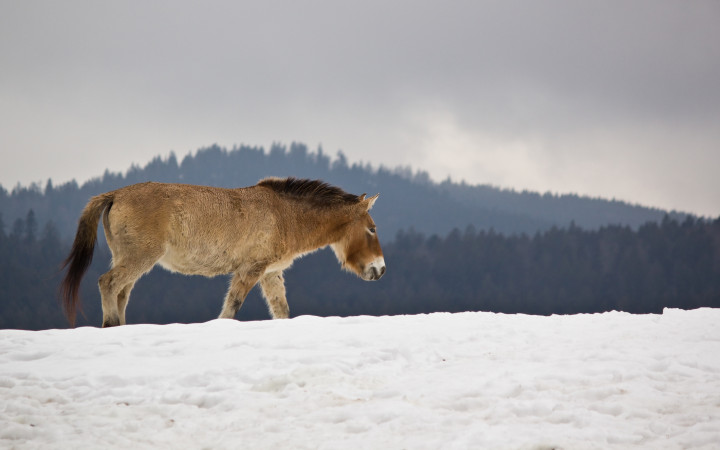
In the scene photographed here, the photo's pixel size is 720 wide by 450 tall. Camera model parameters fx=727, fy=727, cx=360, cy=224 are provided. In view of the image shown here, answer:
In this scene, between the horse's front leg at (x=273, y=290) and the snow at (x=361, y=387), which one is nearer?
the snow at (x=361, y=387)

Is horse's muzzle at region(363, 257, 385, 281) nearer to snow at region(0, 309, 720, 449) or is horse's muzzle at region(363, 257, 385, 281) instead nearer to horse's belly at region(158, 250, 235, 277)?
horse's belly at region(158, 250, 235, 277)

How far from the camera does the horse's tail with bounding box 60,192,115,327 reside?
12.4m

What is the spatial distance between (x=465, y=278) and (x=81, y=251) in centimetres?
15421

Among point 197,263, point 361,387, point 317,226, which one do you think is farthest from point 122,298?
point 361,387

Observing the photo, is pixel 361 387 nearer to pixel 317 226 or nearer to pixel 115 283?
pixel 115 283

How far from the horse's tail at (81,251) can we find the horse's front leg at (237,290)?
2.48 m

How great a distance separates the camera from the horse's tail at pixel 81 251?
12438mm

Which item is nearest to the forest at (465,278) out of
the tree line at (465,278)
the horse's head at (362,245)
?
the tree line at (465,278)

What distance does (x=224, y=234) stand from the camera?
13.2m

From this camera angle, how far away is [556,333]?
32.3ft

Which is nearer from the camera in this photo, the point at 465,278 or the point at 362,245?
the point at 362,245

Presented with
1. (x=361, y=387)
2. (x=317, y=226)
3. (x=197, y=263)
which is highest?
(x=317, y=226)

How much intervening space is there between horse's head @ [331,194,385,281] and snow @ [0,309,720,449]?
5213 mm

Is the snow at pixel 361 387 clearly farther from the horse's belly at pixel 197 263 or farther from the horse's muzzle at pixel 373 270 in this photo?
the horse's muzzle at pixel 373 270
